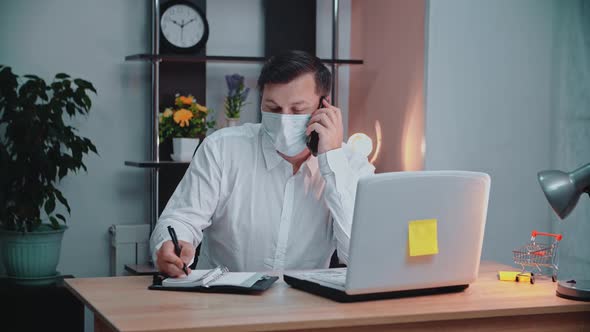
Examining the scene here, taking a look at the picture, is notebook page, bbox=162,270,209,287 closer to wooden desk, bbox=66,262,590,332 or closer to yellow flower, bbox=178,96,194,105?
wooden desk, bbox=66,262,590,332

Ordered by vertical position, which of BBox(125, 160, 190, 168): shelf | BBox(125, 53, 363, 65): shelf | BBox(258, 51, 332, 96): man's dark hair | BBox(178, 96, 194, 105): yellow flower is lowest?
BBox(125, 160, 190, 168): shelf

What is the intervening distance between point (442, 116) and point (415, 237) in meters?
1.79

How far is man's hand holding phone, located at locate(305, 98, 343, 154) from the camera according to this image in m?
2.51

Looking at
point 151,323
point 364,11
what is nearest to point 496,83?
point 364,11

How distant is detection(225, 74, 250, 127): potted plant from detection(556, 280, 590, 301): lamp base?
2.18m

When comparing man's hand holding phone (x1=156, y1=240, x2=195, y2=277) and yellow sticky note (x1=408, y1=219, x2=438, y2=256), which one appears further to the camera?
man's hand holding phone (x1=156, y1=240, x2=195, y2=277)

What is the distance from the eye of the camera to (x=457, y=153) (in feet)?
12.1

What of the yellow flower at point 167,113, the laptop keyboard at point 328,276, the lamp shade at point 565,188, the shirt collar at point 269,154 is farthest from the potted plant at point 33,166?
the lamp shade at point 565,188

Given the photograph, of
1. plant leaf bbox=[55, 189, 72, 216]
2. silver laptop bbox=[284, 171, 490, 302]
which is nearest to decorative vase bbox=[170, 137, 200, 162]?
plant leaf bbox=[55, 189, 72, 216]

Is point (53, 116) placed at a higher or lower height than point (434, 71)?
lower

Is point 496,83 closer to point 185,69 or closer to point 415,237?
point 185,69

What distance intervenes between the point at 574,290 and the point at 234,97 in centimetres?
229

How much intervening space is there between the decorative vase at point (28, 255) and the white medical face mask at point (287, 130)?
161 centimetres

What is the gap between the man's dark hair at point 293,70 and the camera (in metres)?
2.54
